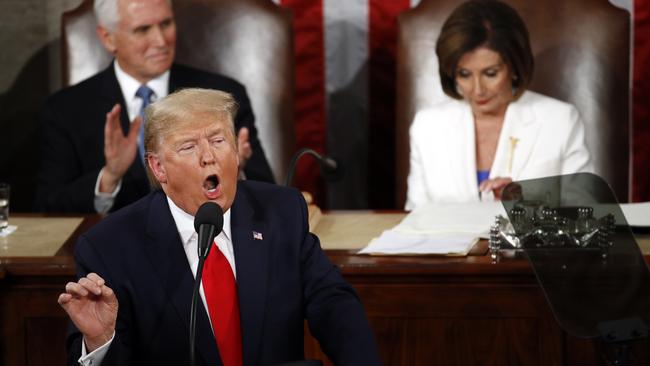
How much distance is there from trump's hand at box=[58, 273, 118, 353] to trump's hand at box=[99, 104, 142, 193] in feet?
5.72

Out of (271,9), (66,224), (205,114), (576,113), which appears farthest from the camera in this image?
(271,9)

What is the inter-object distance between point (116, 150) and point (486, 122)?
1.40 m

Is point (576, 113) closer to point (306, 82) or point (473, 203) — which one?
point (473, 203)

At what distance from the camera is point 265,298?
8.21 ft

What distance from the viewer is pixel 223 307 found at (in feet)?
8.16

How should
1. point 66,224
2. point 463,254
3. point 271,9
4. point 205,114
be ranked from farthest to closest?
point 271,9, point 66,224, point 463,254, point 205,114

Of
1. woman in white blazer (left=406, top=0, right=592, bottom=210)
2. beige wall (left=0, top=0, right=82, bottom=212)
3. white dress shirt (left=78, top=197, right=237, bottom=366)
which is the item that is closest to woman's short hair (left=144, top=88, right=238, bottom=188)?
white dress shirt (left=78, top=197, right=237, bottom=366)

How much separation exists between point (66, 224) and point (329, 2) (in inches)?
70.2

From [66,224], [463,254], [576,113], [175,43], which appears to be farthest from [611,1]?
[66,224]

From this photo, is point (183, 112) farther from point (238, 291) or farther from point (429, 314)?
point (429, 314)

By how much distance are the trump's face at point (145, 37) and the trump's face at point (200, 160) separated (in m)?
2.05

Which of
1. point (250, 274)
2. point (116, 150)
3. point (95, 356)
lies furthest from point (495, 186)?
point (95, 356)

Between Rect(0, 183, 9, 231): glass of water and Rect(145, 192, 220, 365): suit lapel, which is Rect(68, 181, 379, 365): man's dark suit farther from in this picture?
Rect(0, 183, 9, 231): glass of water

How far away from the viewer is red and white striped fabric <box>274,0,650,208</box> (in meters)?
4.97
